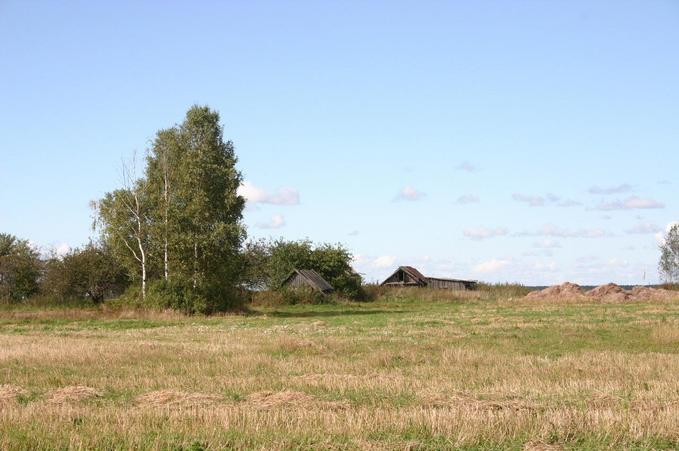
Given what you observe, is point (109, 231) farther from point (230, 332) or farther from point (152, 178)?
point (230, 332)

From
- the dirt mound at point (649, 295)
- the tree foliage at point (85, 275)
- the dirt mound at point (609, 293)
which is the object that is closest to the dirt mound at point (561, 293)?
the dirt mound at point (609, 293)

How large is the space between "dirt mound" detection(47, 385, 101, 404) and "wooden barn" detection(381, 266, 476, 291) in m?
94.4

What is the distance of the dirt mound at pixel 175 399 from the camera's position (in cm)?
1427

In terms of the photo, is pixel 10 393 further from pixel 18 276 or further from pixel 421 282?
pixel 421 282

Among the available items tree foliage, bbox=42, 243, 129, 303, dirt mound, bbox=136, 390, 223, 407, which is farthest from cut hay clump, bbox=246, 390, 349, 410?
tree foliage, bbox=42, 243, 129, 303

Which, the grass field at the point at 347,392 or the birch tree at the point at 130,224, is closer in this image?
the grass field at the point at 347,392

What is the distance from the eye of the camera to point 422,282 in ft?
364

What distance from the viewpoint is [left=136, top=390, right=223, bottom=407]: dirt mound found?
562 inches

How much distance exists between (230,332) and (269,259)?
59.0 meters

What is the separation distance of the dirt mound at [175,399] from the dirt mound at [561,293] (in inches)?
2623

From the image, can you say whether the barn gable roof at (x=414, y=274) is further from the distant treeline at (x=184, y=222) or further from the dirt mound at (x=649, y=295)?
the distant treeline at (x=184, y=222)

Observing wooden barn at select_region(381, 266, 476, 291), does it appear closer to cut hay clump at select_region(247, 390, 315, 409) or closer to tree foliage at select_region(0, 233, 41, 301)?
tree foliage at select_region(0, 233, 41, 301)

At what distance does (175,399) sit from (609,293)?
237 feet

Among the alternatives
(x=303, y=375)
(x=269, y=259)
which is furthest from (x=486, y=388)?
(x=269, y=259)
